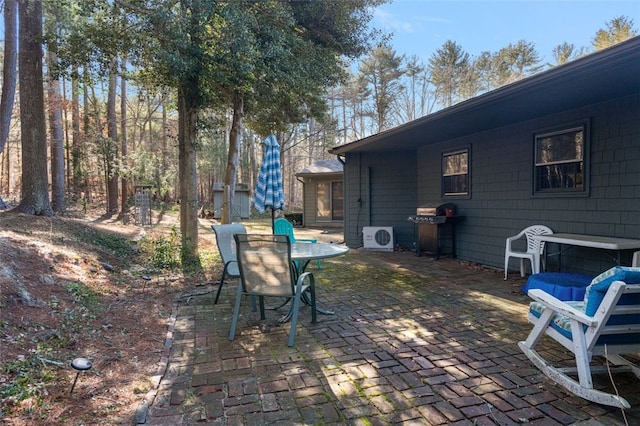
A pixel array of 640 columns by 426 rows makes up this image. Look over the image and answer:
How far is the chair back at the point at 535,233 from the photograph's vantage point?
5281 mm

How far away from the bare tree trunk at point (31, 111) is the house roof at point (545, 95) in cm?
694

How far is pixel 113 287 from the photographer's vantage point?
4.59m

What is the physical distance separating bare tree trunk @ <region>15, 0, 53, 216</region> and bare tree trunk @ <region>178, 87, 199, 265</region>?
355 cm

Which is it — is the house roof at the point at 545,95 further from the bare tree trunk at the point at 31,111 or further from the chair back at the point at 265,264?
the bare tree trunk at the point at 31,111

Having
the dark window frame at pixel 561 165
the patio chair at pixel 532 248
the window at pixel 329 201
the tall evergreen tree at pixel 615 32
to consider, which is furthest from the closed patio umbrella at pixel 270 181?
the tall evergreen tree at pixel 615 32

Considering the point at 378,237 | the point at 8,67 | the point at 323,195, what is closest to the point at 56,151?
the point at 8,67

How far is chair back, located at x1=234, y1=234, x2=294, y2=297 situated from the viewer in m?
3.08

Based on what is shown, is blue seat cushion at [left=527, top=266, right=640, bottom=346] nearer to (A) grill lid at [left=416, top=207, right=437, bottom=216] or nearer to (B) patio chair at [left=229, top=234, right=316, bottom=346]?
(B) patio chair at [left=229, top=234, right=316, bottom=346]

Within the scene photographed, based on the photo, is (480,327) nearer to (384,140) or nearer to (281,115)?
(384,140)

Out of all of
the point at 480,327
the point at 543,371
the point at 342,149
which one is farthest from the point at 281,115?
the point at 543,371

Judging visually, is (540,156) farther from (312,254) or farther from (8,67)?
(8,67)

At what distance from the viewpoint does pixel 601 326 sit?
2041 millimetres

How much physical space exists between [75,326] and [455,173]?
6801 mm

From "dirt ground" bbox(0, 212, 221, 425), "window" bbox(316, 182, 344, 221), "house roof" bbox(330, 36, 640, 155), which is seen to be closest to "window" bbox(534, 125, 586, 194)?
"house roof" bbox(330, 36, 640, 155)
